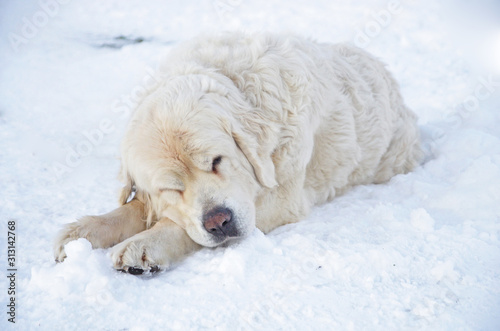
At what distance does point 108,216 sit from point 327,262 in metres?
1.58

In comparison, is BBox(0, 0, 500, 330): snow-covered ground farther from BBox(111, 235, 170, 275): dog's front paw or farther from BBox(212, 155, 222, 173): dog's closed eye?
BBox(212, 155, 222, 173): dog's closed eye

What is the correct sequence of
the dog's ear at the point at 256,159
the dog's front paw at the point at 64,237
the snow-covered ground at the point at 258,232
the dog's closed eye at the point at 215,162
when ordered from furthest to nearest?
1. the dog's ear at the point at 256,159
2. the dog's closed eye at the point at 215,162
3. the dog's front paw at the point at 64,237
4. the snow-covered ground at the point at 258,232

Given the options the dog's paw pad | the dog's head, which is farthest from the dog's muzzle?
the dog's paw pad

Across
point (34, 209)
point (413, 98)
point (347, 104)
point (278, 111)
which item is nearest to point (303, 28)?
point (413, 98)

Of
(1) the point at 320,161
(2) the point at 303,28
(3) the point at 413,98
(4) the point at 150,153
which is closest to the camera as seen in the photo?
(4) the point at 150,153

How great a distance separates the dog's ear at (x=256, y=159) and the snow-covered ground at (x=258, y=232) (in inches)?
16.0

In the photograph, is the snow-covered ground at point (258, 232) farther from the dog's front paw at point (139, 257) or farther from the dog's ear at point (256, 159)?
the dog's ear at point (256, 159)

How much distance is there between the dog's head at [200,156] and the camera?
2900mm

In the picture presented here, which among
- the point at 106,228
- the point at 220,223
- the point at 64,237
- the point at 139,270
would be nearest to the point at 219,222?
the point at 220,223

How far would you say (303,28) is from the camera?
825cm

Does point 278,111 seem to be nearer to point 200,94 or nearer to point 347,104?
point 200,94

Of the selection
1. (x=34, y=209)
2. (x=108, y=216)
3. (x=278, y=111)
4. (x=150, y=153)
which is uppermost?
(x=278, y=111)

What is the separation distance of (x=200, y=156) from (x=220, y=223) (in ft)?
1.45

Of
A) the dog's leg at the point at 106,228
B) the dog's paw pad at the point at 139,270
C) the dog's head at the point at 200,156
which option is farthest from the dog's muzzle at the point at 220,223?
the dog's leg at the point at 106,228
